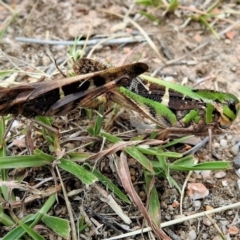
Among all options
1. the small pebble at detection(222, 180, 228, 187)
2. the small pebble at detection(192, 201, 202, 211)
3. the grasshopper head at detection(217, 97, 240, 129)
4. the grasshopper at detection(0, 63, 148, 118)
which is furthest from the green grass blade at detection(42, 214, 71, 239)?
the grasshopper head at detection(217, 97, 240, 129)

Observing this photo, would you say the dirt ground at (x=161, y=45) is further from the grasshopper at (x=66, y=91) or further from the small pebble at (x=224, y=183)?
the grasshopper at (x=66, y=91)

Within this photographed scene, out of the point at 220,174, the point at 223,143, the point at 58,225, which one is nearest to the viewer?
the point at 58,225

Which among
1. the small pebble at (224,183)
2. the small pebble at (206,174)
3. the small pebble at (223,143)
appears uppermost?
the small pebble at (223,143)

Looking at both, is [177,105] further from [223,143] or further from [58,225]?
[58,225]

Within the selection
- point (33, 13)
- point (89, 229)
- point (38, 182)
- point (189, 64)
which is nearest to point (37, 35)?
point (33, 13)

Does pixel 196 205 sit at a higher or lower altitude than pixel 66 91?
lower

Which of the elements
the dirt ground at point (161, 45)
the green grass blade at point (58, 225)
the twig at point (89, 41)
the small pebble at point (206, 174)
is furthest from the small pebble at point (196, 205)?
the twig at point (89, 41)

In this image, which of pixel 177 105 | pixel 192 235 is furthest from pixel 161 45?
pixel 192 235

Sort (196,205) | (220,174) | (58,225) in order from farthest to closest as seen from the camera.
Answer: (220,174) < (196,205) < (58,225)

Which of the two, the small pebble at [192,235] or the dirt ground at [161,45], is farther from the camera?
the dirt ground at [161,45]
